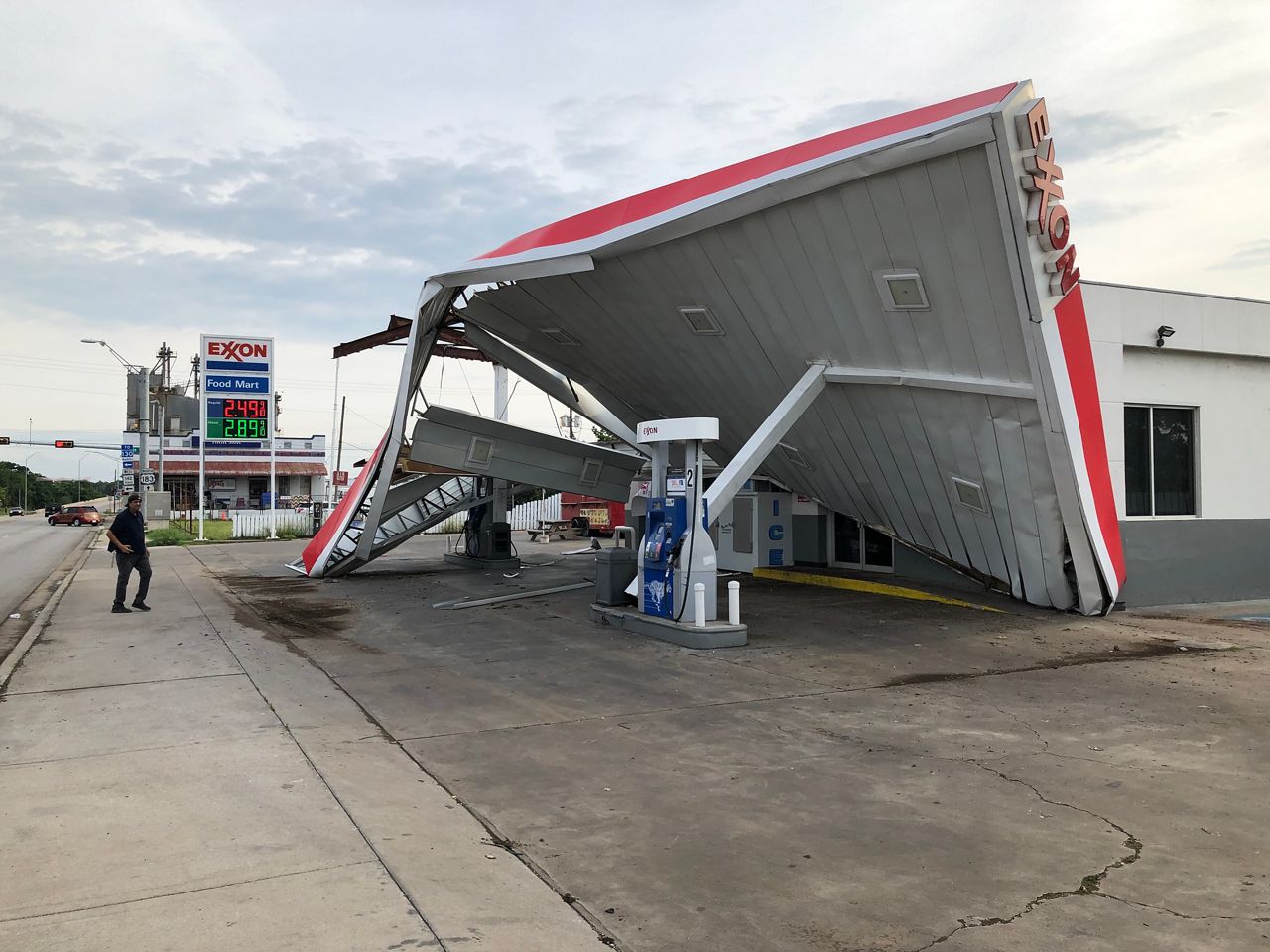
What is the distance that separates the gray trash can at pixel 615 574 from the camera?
14766mm

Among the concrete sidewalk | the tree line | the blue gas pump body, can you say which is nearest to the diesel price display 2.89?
the blue gas pump body

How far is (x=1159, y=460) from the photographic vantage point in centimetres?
1612

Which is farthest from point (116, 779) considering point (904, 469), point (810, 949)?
point (904, 469)

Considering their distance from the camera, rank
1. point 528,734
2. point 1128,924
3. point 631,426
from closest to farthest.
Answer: point 1128,924
point 528,734
point 631,426

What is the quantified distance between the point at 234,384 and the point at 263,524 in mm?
7881

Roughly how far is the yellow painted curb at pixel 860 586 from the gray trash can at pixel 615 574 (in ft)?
18.1

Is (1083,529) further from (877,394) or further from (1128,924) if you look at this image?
(1128,924)

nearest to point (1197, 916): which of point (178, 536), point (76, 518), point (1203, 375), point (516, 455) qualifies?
point (1203, 375)

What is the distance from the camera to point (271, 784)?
20.8 feet

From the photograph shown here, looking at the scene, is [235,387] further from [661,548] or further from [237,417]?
[661,548]

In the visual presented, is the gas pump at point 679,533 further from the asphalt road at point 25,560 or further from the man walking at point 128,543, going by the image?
the asphalt road at point 25,560

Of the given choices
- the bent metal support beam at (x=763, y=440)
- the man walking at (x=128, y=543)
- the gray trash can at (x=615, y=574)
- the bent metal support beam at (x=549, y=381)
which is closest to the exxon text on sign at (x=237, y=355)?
the bent metal support beam at (x=549, y=381)

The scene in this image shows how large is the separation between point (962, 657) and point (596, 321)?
850cm

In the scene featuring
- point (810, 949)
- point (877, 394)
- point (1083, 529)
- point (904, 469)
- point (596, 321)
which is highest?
point (596, 321)
